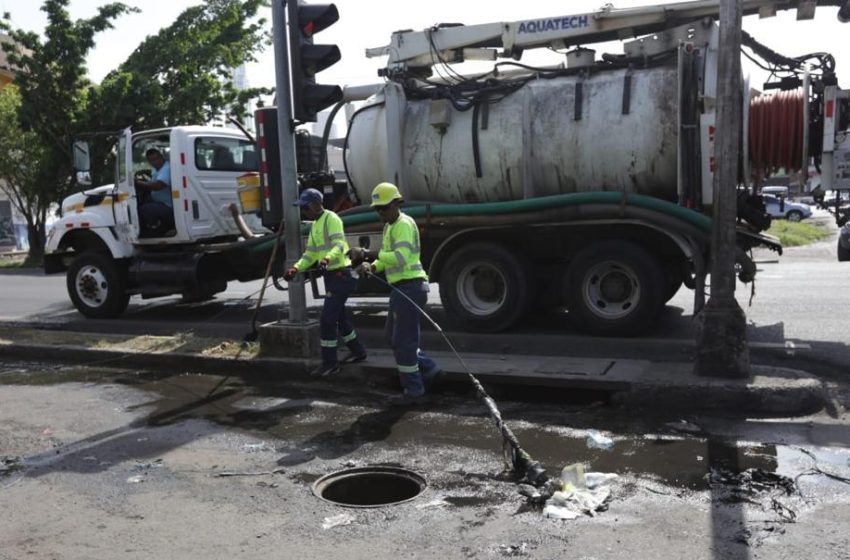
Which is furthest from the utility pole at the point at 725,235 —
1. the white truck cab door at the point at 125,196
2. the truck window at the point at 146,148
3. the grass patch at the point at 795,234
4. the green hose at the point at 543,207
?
the grass patch at the point at 795,234

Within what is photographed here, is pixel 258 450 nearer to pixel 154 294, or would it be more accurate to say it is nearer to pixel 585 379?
pixel 585 379

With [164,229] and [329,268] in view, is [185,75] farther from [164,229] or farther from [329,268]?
[329,268]

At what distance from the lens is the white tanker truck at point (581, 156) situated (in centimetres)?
765

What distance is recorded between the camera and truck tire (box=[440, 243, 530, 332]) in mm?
8414

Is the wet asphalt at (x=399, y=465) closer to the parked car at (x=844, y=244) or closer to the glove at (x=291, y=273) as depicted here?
the glove at (x=291, y=273)

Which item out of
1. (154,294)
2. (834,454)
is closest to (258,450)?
A: (834,454)

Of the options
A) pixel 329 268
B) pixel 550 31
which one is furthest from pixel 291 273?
pixel 550 31

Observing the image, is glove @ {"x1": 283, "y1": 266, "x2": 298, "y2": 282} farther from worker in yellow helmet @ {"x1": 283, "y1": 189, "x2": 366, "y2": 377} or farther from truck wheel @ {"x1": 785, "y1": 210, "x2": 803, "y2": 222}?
truck wheel @ {"x1": 785, "y1": 210, "x2": 803, "y2": 222}

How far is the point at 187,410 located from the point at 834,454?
4614 mm

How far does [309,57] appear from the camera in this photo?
703 cm

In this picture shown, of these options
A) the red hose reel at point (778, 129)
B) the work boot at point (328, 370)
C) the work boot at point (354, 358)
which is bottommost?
the work boot at point (328, 370)

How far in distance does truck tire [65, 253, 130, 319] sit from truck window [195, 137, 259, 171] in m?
1.93

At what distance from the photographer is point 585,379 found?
6.11m

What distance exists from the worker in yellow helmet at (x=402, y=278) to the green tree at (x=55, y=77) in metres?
19.8
